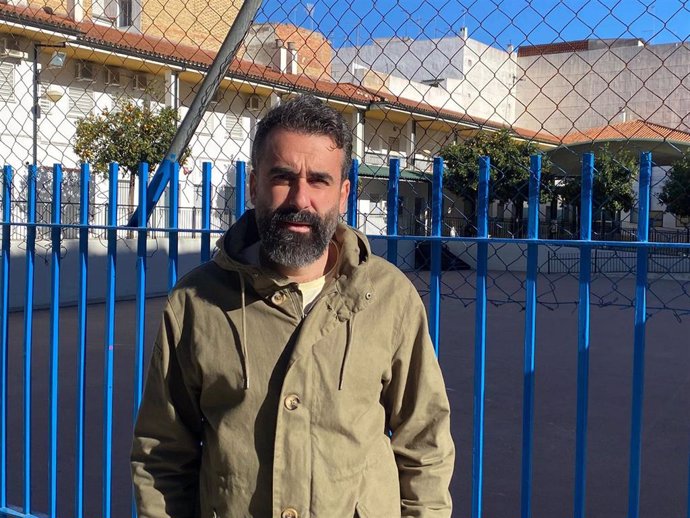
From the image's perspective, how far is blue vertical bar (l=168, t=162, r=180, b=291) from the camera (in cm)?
318

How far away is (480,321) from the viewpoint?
9.00 ft

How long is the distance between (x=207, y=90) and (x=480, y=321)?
142 cm

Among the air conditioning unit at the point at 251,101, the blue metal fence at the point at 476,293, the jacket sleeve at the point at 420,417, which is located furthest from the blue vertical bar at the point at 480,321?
the air conditioning unit at the point at 251,101

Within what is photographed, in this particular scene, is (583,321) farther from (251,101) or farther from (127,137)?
(127,137)

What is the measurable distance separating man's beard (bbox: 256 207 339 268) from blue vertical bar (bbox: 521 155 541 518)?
92 centimetres

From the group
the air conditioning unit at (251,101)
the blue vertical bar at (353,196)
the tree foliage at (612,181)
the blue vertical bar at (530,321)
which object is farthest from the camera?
the air conditioning unit at (251,101)

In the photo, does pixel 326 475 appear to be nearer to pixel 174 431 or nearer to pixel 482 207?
pixel 174 431

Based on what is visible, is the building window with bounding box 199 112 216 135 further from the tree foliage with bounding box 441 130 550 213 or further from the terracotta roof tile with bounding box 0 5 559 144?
the tree foliage with bounding box 441 130 550 213

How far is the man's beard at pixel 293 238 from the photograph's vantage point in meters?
1.89

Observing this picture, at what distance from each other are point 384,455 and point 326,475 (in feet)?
0.60

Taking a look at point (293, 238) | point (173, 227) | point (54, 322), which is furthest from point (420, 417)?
point (54, 322)

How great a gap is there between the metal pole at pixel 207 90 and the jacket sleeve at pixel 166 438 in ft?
4.59

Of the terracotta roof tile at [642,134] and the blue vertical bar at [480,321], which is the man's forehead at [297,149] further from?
the terracotta roof tile at [642,134]

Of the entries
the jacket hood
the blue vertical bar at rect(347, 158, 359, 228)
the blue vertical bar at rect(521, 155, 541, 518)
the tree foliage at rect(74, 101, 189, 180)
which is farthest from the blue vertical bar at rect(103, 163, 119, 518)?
the tree foliage at rect(74, 101, 189, 180)
